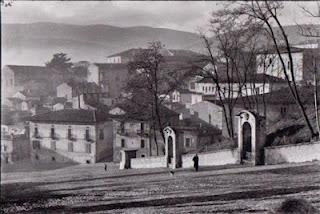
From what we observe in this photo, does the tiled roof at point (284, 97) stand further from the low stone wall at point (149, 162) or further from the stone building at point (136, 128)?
the stone building at point (136, 128)

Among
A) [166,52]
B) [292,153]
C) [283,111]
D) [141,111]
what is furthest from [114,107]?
[292,153]

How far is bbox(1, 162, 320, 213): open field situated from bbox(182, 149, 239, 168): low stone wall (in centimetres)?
86

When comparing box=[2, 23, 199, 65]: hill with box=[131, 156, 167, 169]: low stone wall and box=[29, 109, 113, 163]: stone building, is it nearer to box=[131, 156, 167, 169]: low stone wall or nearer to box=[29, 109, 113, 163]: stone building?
box=[131, 156, 167, 169]: low stone wall

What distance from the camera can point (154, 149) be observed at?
22656mm

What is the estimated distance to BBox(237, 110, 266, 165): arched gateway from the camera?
14.3 meters

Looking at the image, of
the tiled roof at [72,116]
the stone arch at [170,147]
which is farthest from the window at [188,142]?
the stone arch at [170,147]

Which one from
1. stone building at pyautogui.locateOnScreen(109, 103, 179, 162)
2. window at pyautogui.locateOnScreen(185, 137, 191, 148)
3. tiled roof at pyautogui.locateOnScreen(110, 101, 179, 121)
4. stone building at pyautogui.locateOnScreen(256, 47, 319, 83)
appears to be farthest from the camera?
window at pyautogui.locateOnScreen(185, 137, 191, 148)

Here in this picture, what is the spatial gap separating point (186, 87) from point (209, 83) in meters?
1.25

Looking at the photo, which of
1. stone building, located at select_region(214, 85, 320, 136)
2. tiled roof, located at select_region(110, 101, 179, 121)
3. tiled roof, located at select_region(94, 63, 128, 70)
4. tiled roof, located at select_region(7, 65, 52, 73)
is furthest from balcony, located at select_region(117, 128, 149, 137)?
stone building, located at select_region(214, 85, 320, 136)

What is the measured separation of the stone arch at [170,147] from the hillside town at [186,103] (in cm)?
Result: 4

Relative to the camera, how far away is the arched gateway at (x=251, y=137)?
46.9 feet

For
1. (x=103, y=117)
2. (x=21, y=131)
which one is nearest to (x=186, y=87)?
(x=103, y=117)

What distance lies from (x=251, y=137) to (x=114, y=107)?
344 inches

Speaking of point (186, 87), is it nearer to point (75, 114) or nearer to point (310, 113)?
point (310, 113)
